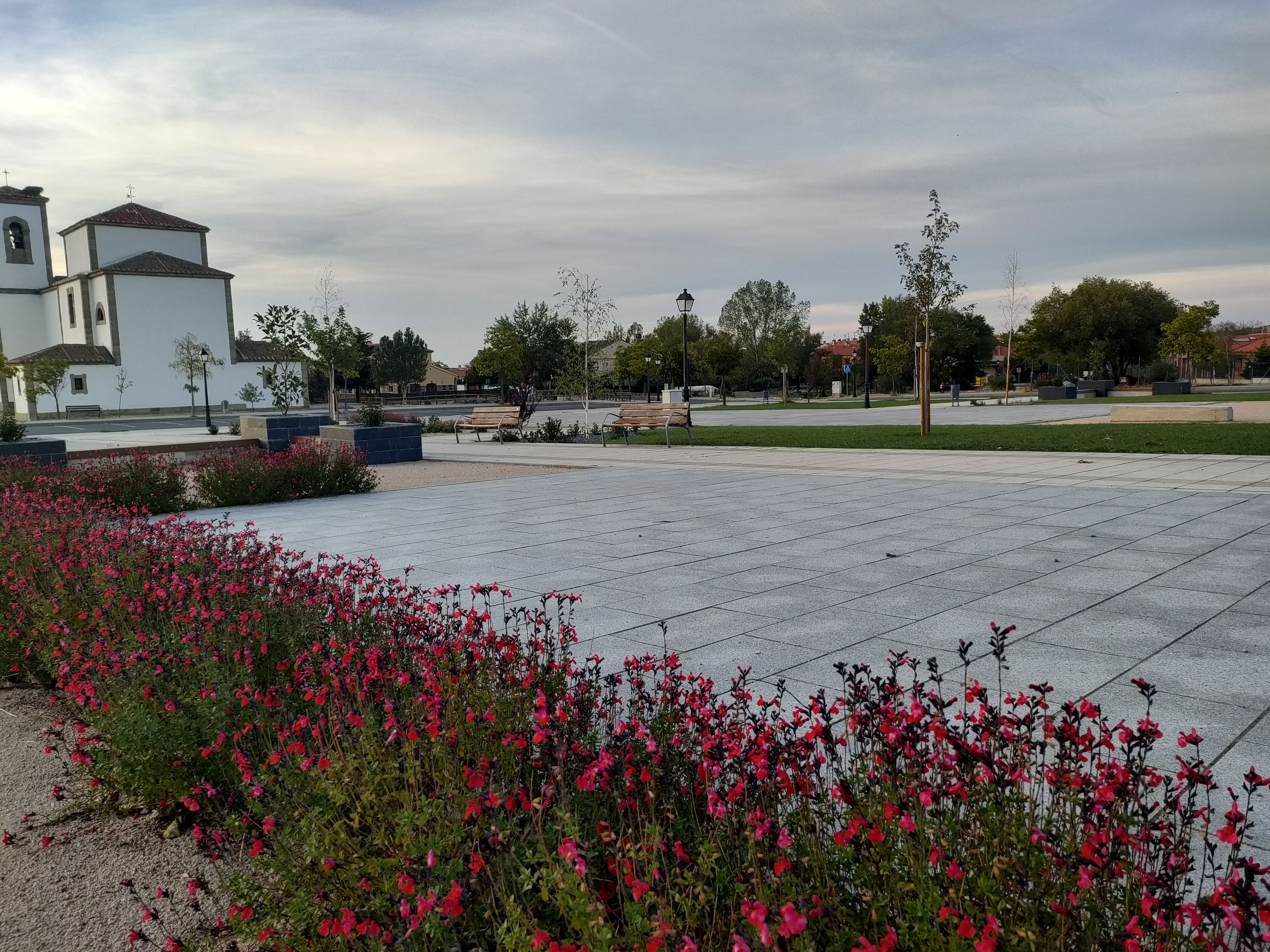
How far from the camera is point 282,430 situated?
20.8 m

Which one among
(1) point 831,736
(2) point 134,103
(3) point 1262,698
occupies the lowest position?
(3) point 1262,698

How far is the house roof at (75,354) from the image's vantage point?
61062 millimetres

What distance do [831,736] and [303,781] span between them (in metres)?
1.64

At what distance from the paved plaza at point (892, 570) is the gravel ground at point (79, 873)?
90.7 inches

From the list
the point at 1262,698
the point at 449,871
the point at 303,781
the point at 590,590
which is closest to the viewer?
the point at 449,871

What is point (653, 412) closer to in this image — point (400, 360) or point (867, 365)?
point (867, 365)

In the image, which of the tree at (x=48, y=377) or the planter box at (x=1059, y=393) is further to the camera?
the tree at (x=48, y=377)

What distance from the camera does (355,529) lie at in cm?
945

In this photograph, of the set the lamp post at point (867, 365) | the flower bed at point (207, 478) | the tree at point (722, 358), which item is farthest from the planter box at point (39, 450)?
the tree at point (722, 358)

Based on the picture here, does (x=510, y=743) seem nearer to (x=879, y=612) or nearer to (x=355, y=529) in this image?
(x=879, y=612)

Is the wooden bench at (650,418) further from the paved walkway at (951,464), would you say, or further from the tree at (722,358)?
the tree at (722,358)

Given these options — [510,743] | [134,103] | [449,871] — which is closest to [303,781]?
[510,743]

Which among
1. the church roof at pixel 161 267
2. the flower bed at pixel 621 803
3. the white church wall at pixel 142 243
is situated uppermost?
the white church wall at pixel 142 243

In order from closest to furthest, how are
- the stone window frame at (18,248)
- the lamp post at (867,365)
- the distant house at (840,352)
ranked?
the lamp post at (867,365)
the stone window frame at (18,248)
the distant house at (840,352)
